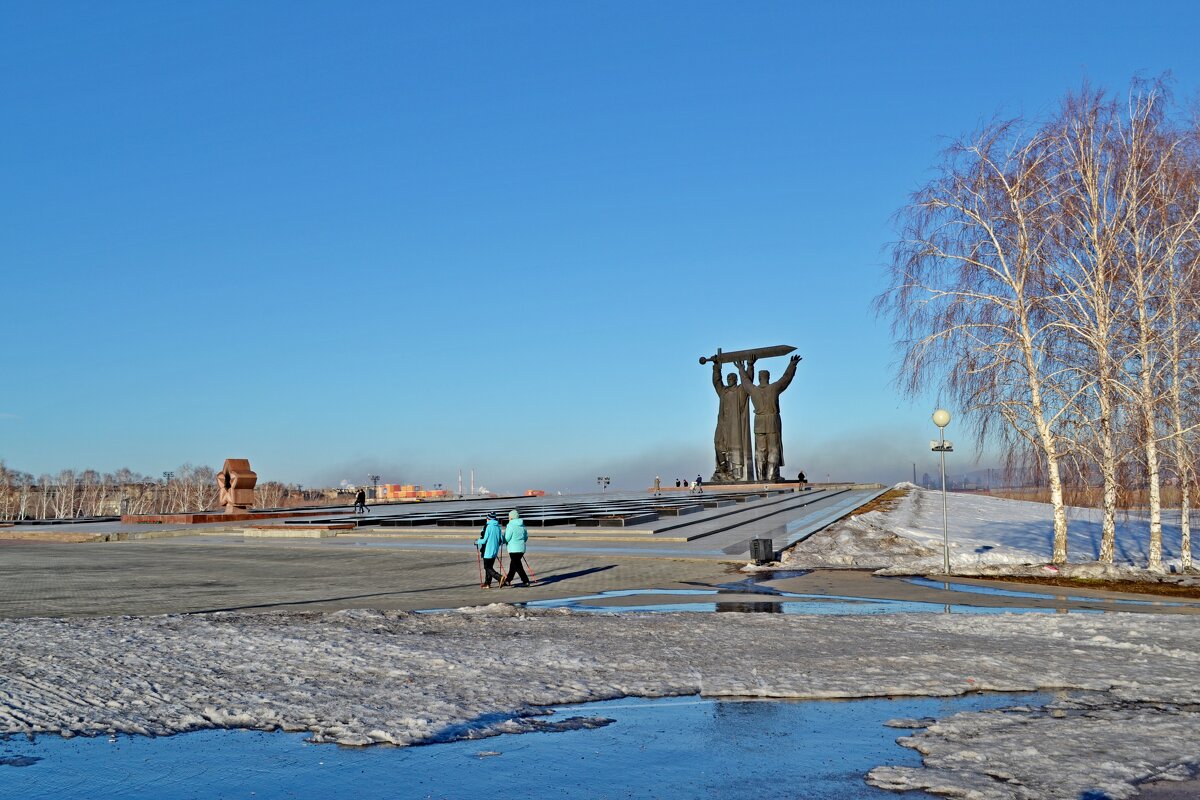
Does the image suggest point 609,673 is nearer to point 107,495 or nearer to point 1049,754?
point 1049,754

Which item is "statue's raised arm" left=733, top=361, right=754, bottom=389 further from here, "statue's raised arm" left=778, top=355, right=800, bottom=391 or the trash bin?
the trash bin

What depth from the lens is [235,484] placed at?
4625 centimetres

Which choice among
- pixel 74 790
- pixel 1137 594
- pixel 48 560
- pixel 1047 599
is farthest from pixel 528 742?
pixel 48 560

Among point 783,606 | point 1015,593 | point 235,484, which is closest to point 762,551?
point 1015,593

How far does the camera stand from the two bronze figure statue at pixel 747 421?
2633 inches

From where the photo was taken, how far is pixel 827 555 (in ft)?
70.8

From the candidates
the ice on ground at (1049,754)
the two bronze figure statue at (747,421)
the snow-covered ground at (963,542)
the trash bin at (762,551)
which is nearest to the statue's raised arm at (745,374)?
the two bronze figure statue at (747,421)

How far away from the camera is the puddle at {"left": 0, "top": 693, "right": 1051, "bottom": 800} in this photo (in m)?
5.77

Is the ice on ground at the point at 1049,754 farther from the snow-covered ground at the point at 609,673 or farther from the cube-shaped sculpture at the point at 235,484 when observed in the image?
the cube-shaped sculpture at the point at 235,484

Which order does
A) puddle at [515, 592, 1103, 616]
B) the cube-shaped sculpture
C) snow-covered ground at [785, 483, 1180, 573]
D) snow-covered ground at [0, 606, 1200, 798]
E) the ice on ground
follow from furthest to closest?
the cube-shaped sculpture
snow-covered ground at [785, 483, 1180, 573]
puddle at [515, 592, 1103, 616]
snow-covered ground at [0, 606, 1200, 798]
the ice on ground

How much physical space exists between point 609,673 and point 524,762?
2.91m

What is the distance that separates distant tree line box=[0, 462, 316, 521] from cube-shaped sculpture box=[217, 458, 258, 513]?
78570mm

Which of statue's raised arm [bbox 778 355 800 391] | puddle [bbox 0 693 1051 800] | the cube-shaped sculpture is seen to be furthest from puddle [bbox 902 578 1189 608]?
statue's raised arm [bbox 778 355 800 391]

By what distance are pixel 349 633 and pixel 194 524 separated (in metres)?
34.6
